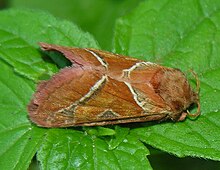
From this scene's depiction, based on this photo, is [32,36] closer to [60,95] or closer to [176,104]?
[60,95]

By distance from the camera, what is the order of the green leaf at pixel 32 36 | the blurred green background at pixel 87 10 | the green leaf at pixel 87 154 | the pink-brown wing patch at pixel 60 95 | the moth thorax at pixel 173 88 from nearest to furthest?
the green leaf at pixel 87 154, the pink-brown wing patch at pixel 60 95, the moth thorax at pixel 173 88, the green leaf at pixel 32 36, the blurred green background at pixel 87 10

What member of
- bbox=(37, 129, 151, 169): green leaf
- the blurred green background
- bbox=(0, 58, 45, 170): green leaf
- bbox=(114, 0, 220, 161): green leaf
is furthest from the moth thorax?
the blurred green background

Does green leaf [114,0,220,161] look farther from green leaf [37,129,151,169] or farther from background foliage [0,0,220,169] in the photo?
green leaf [37,129,151,169]

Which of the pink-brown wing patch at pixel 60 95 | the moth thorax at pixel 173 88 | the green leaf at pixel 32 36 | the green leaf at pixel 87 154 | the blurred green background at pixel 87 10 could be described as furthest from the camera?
the blurred green background at pixel 87 10

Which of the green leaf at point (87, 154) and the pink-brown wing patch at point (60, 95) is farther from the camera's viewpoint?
the pink-brown wing patch at point (60, 95)

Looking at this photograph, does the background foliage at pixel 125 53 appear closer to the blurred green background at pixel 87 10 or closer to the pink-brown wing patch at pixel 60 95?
the pink-brown wing patch at pixel 60 95

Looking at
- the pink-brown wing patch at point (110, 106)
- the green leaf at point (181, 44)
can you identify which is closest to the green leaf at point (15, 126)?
the pink-brown wing patch at point (110, 106)

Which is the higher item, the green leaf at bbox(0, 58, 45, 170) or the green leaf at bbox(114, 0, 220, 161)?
the green leaf at bbox(114, 0, 220, 161)
